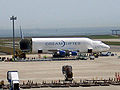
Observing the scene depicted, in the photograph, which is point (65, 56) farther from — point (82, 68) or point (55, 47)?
point (82, 68)

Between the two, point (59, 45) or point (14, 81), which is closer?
point (14, 81)

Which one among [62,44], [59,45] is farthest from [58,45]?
[62,44]

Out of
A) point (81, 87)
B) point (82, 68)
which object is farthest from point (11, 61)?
point (81, 87)

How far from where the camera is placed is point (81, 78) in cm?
4894

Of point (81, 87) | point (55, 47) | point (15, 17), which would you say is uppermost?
point (15, 17)

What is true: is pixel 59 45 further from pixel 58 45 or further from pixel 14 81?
pixel 14 81

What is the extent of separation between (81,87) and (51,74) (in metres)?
11.7

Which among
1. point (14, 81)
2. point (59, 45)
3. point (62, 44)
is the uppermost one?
point (62, 44)

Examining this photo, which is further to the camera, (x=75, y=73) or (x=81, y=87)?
(x=75, y=73)

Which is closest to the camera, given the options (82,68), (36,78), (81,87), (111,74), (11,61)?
(81,87)

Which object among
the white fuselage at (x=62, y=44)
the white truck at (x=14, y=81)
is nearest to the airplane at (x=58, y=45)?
the white fuselage at (x=62, y=44)

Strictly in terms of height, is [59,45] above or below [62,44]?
below

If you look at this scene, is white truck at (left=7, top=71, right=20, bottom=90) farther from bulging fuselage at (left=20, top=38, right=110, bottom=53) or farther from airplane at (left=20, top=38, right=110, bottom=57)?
bulging fuselage at (left=20, top=38, right=110, bottom=53)

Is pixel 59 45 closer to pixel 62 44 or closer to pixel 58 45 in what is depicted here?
pixel 58 45
